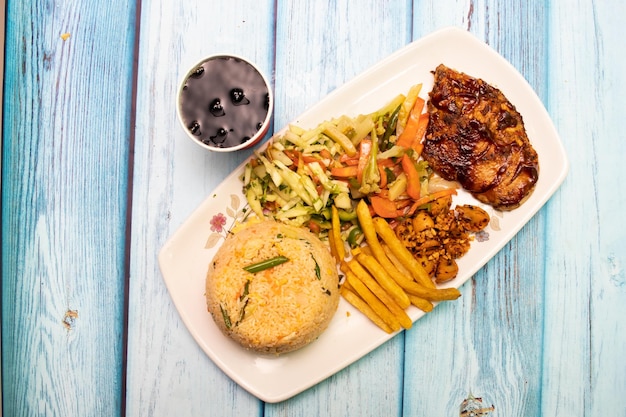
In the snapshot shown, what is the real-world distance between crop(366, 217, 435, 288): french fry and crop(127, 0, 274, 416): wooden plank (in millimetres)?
908

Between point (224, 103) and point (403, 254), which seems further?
point (403, 254)

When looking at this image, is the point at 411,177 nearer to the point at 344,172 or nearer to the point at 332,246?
the point at 344,172

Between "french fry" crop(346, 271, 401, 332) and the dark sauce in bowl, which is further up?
the dark sauce in bowl

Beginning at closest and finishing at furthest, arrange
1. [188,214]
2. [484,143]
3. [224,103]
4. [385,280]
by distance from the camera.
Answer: [224,103] → [385,280] → [484,143] → [188,214]

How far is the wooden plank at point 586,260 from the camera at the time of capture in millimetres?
3037

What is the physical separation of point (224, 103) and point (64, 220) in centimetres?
126

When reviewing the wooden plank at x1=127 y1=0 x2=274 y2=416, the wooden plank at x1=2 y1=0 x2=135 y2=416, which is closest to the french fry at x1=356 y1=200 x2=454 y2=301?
the wooden plank at x1=127 y1=0 x2=274 y2=416

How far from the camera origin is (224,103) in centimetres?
250

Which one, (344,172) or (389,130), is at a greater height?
(389,130)

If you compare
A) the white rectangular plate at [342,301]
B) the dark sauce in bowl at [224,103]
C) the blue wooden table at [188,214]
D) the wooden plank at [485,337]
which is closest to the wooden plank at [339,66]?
the blue wooden table at [188,214]

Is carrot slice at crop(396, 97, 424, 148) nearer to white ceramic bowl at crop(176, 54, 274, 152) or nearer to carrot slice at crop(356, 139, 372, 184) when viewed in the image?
carrot slice at crop(356, 139, 372, 184)

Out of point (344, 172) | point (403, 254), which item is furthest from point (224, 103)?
point (403, 254)

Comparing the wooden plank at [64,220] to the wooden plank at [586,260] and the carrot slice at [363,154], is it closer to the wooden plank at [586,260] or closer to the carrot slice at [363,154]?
the carrot slice at [363,154]

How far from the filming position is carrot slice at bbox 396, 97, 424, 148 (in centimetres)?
278
